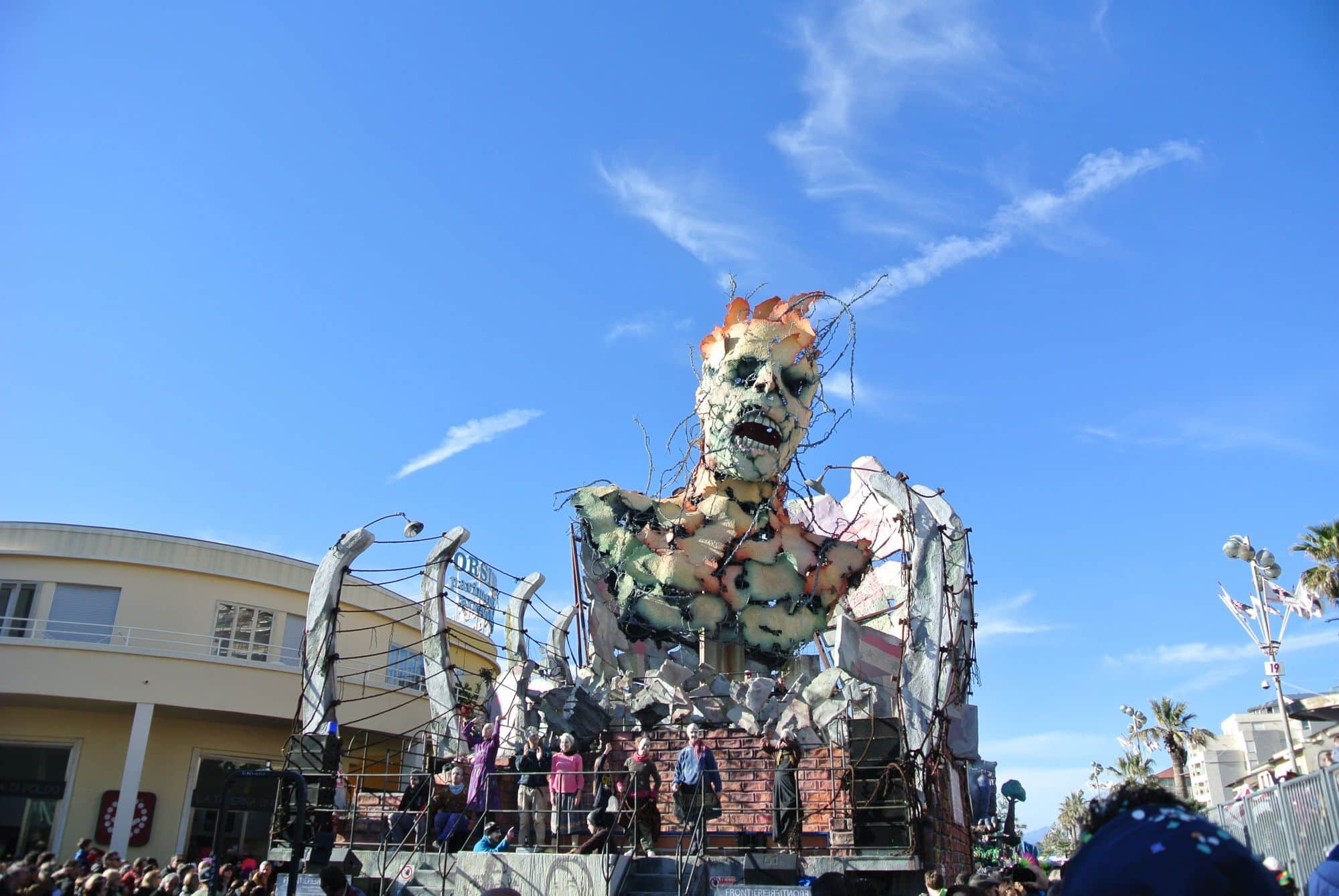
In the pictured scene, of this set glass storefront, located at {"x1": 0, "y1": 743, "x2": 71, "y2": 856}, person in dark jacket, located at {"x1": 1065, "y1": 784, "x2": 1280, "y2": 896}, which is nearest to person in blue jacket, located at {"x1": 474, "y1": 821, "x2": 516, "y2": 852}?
person in dark jacket, located at {"x1": 1065, "y1": 784, "x2": 1280, "y2": 896}

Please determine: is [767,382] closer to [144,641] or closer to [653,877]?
[653,877]

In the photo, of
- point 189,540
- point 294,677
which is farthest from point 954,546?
point 189,540

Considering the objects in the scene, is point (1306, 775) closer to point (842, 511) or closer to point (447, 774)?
point (447, 774)

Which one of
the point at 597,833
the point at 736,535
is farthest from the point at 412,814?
the point at 736,535

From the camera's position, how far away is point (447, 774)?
1353cm

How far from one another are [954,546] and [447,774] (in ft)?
24.6

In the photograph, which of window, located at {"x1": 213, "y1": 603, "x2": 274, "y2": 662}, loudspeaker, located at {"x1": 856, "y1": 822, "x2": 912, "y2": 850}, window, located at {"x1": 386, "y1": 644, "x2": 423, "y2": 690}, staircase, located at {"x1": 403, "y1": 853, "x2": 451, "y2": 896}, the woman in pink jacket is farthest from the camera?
window, located at {"x1": 386, "y1": 644, "x2": 423, "y2": 690}

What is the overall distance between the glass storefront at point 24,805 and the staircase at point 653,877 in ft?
55.0

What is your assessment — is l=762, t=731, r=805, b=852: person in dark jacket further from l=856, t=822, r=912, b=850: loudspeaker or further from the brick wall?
l=856, t=822, r=912, b=850: loudspeaker

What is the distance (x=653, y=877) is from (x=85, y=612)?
17.9 m

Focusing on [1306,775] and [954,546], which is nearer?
[1306,775]

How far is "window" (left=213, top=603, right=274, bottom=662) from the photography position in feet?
77.2

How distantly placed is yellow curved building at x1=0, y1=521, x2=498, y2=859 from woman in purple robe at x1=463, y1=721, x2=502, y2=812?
767 centimetres

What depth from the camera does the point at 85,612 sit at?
2231cm
